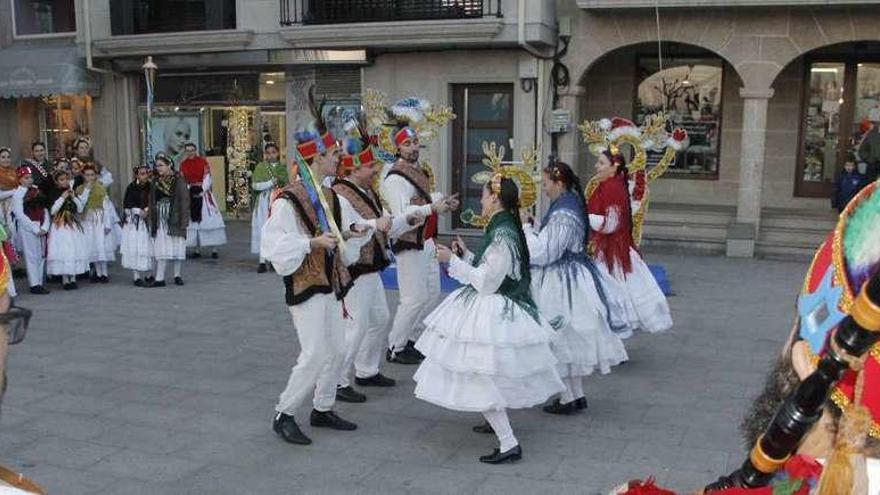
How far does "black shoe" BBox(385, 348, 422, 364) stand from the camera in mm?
7371

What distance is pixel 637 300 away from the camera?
23.4 ft

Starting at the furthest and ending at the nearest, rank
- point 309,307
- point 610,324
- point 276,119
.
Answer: point 276,119 < point 610,324 < point 309,307

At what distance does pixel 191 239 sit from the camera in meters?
13.1

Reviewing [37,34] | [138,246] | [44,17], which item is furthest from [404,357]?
[44,17]

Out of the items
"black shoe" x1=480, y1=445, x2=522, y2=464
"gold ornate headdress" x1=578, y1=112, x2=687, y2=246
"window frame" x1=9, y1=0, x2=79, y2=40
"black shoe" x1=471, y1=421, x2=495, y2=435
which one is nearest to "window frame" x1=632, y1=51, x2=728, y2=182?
"gold ornate headdress" x1=578, y1=112, x2=687, y2=246

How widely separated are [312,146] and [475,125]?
9873mm

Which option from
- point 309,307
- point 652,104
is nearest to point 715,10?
point 652,104

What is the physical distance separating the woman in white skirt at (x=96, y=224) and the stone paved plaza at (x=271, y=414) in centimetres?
191

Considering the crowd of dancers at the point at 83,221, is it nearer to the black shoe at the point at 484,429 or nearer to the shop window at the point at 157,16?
the shop window at the point at 157,16

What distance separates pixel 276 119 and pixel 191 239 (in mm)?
4731

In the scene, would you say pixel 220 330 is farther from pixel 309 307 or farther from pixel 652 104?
A: pixel 652 104

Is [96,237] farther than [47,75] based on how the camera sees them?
No

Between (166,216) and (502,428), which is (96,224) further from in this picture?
(502,428)

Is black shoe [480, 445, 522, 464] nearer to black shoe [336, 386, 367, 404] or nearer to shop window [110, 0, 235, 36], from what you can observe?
black shoe [336, 386, 367, 404]
